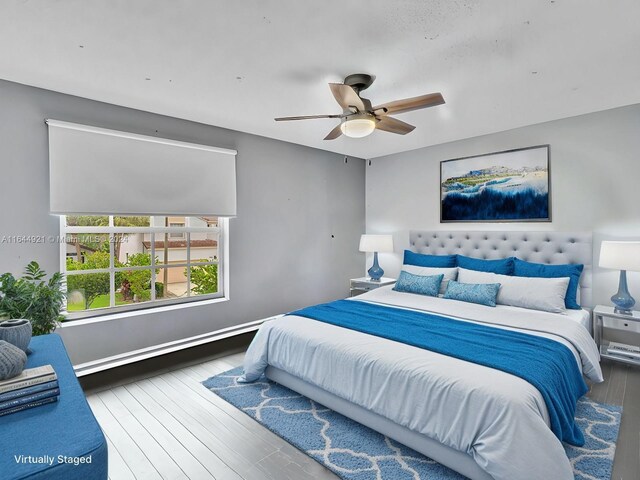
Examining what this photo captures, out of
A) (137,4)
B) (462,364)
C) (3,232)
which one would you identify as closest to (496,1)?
Answer: (137,4)

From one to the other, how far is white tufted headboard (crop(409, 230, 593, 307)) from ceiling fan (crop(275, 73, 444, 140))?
205cm

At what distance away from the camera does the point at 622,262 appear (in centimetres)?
301

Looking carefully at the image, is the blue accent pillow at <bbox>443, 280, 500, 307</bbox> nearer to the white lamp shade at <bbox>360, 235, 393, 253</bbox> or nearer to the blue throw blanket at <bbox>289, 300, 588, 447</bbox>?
the blue throw blanket at <bbox>289, 300, 588, 447</bbox>

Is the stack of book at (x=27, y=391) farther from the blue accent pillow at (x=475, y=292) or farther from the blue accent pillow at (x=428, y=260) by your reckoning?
the blue accent pillow at (x=428, y=260)

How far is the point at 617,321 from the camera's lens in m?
3.17

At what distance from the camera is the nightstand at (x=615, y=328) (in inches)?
122

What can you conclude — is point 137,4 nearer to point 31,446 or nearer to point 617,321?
point 31,446

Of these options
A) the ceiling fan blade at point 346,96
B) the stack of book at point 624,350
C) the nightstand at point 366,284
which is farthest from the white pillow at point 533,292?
the ceiling fan blade at point 346,96

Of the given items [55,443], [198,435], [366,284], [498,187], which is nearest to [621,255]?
[498,187]

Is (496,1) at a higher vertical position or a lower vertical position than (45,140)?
higher

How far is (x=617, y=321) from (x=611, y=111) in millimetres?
1997

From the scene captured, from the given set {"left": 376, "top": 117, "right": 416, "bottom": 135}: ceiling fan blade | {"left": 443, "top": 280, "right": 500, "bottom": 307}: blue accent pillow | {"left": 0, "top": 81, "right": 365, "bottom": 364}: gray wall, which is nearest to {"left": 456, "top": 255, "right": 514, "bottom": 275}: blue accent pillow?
{"left": 443, "top": 280, "right": 500, "bottom": 307}: blue accent pillow

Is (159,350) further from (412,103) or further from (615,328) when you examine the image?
(615,328)

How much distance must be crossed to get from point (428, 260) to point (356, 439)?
2.67 m
